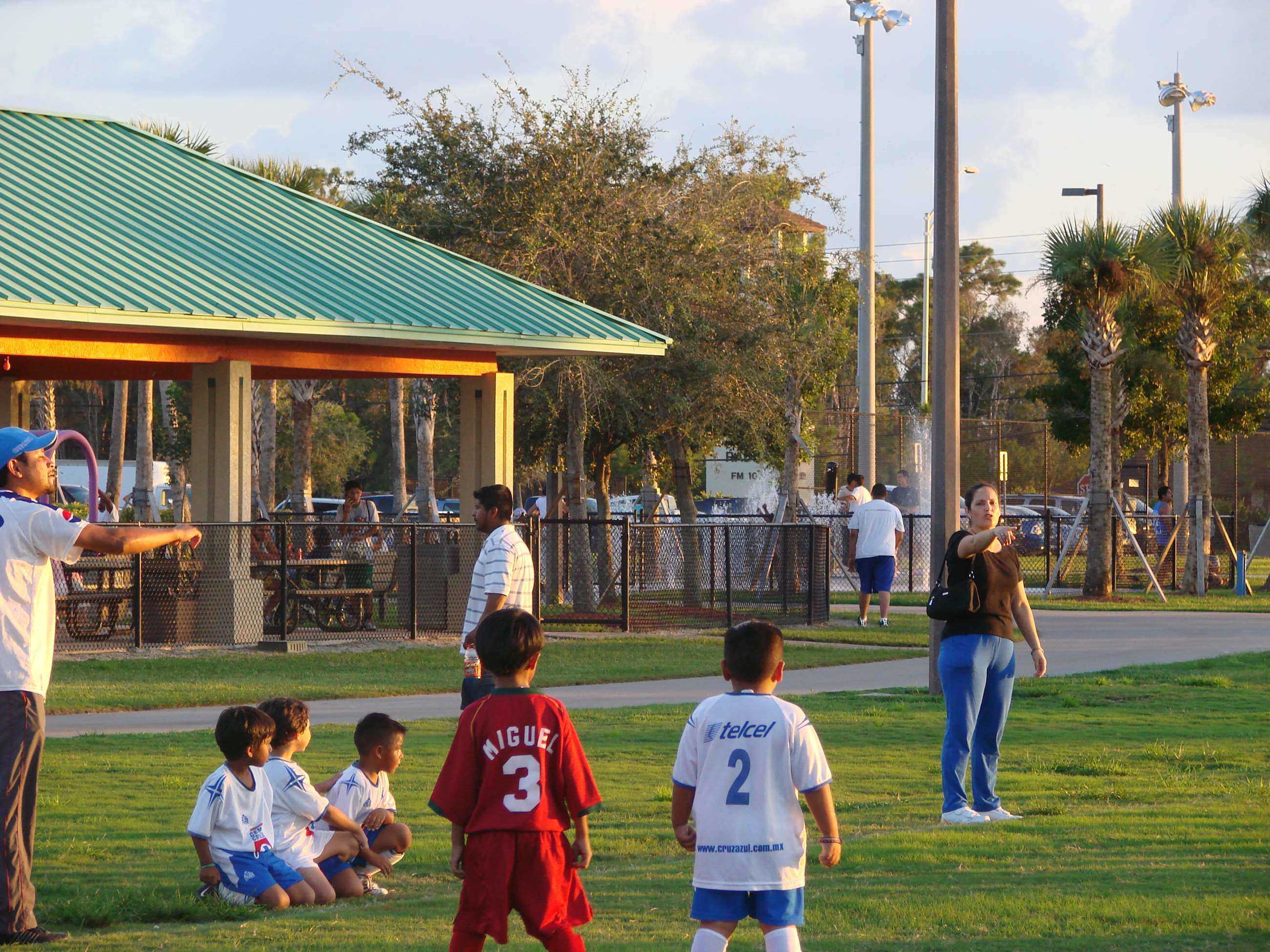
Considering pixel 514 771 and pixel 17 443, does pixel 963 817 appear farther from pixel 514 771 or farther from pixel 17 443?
pixel 17 443

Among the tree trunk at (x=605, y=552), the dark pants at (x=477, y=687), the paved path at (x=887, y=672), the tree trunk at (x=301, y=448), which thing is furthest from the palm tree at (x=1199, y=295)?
the dark pants at (x=477, y=687)

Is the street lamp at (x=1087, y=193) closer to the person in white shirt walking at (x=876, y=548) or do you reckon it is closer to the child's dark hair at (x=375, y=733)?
the person in white shirt walking at (x=876, y=548)

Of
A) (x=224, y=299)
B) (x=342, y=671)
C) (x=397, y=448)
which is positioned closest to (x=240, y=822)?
(x=342, y=671)

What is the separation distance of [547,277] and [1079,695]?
11.5 metres

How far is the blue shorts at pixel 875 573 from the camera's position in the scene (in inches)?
827

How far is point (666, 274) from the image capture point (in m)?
22.8

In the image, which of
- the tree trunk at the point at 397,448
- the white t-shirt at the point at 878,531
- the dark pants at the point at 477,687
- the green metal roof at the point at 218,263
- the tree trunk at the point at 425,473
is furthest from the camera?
the tree trunk at the point at 425,473

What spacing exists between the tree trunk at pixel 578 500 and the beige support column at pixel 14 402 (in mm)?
7309

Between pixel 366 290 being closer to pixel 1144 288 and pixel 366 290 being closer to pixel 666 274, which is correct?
pixel 666 274

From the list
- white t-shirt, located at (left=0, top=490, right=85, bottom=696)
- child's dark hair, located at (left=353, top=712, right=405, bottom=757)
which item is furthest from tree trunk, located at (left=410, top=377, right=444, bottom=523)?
white t-shirt, located at (left=0, top=490, right=85, bottom=696)

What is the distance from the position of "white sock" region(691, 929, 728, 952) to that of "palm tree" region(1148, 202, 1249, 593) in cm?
2426

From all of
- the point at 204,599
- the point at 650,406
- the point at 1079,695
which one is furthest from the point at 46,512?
the point at 650,406

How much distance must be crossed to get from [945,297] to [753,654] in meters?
8.75

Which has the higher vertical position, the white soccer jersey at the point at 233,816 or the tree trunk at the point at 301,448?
the tree trunk at the point at 301,448
